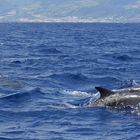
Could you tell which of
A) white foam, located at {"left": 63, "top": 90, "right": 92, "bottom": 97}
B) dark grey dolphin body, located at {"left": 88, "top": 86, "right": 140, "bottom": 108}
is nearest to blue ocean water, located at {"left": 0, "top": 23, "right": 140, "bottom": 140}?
white foam, located at {"left": 63, "top": 90, "right": 92, "bottom": 97}

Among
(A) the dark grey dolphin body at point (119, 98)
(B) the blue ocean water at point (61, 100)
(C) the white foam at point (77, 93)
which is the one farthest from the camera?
(C) the white foam at point (77, 93)

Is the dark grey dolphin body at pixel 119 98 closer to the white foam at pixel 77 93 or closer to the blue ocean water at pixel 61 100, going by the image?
the blue ocean water at pixel 61 100

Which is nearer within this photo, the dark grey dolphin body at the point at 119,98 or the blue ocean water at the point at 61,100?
the blue ocean water at the point at 61,100

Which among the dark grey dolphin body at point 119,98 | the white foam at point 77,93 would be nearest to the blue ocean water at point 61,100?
the white foam at point 77,93

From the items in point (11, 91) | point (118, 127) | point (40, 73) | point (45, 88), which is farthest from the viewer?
point (40, 73)

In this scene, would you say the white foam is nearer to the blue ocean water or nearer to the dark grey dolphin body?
the blue ocean water

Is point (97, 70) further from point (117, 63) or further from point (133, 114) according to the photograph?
point (133, 114)

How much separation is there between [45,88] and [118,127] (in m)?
10.4

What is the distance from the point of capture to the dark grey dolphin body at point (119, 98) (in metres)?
22.6

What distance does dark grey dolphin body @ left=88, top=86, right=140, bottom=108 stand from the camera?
22.6 meters

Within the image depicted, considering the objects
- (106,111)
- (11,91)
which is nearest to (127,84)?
(11,91)

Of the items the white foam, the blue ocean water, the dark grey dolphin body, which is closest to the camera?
the blue ocean water

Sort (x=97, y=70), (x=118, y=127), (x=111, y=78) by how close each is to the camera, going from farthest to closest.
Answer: (x=97, y=70), (x=111, y=78), (x=118, y=127)

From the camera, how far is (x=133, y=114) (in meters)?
21.3
